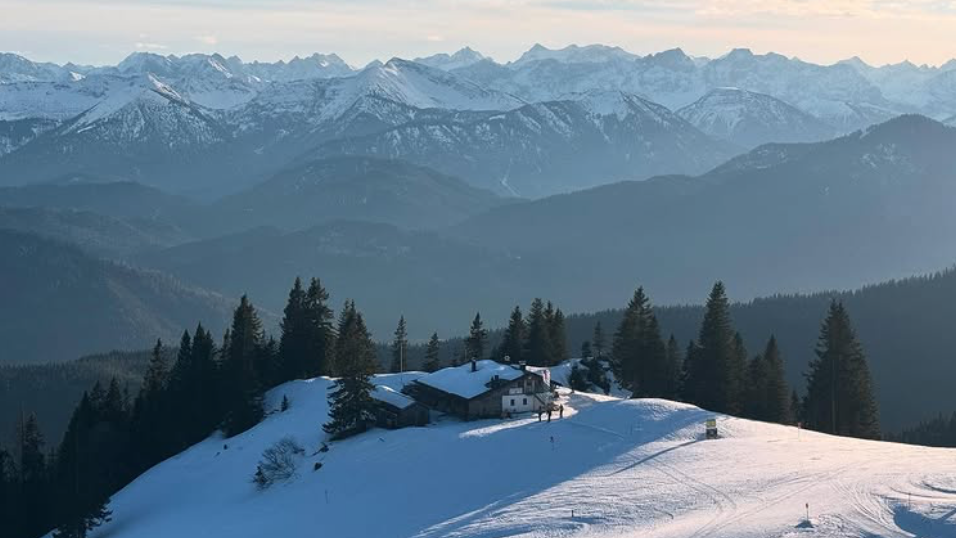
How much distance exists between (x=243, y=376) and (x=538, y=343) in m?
28.1

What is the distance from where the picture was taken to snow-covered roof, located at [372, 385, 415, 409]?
84.2 m

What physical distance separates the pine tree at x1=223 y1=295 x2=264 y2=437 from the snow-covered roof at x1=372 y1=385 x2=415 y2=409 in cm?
1178

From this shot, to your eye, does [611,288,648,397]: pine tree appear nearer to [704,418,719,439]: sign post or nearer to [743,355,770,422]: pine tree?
[743,355,770,422]: pine tree

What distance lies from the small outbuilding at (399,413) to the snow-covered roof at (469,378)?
3.32m

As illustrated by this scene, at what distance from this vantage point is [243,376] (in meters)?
95.9

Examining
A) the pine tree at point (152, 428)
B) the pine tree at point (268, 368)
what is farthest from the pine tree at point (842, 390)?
the pine tree at point (152, 428)

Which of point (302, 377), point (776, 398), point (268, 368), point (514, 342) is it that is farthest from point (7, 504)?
point (776, 398)

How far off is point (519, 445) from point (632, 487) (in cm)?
1292

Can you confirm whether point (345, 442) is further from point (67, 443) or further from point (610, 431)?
point (67, 443)

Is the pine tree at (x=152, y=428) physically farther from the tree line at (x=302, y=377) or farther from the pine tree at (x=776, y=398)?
the pine tree at (x=776, y=398)

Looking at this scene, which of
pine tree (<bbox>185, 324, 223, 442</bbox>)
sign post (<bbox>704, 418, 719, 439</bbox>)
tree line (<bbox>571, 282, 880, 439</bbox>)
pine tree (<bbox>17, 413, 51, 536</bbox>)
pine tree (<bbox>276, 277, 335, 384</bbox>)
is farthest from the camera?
pine tree (<bbox>276, 277, 335, 384</bbox>)

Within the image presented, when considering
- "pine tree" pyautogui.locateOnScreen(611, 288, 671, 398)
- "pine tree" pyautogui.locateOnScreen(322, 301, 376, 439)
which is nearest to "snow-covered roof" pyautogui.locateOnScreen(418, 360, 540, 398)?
"pine tree" pyautogui.locateOnScreen(322, 301, 376, 439)

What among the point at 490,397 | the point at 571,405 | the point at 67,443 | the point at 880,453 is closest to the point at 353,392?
the point at 490,397

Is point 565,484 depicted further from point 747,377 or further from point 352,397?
point 747,377
